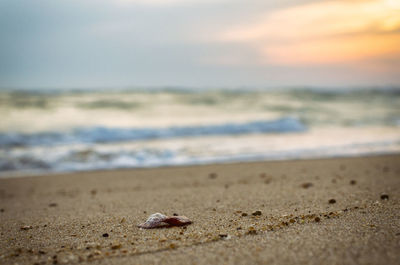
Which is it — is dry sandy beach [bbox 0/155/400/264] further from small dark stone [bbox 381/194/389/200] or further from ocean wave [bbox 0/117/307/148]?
ocean wave [bbox 0/117/307/148]

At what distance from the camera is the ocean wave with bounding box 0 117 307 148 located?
1154 centimetres

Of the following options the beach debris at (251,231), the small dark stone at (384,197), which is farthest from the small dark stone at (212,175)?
the beach debris at (251,231)

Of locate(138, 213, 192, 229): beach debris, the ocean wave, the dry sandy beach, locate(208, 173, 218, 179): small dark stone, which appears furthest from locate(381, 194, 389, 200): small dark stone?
the ocean wave

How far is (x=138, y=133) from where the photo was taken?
13273 mm

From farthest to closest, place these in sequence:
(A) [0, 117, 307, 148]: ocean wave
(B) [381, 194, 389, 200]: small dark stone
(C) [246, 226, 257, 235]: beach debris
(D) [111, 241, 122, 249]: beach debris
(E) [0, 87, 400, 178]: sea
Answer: (A) [0, 117, 307, 148]: ocean wave → (E) [0, 87, 400, 178]: sea → (B) [381, 194, 389, 200]: small dark stone → (C) [246, 226, 257, 235]: beach debris → (D) [111, 241, 122, 249]: beach debris

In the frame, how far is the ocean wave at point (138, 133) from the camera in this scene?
11.5 meters

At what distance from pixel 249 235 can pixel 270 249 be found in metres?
0.36

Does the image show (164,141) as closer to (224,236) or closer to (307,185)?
(307,185)

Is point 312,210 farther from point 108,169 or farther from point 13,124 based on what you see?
point 13,124

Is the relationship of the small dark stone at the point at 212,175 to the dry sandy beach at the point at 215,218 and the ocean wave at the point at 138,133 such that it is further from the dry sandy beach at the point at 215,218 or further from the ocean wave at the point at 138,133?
the ocean wave at the point at 138,133

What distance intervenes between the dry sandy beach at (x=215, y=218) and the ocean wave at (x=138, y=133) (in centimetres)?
524

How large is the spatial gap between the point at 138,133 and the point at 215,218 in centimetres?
1013

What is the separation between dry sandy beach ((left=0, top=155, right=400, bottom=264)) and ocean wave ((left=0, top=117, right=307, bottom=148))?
206 inches

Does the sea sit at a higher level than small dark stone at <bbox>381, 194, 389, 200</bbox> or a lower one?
higher
